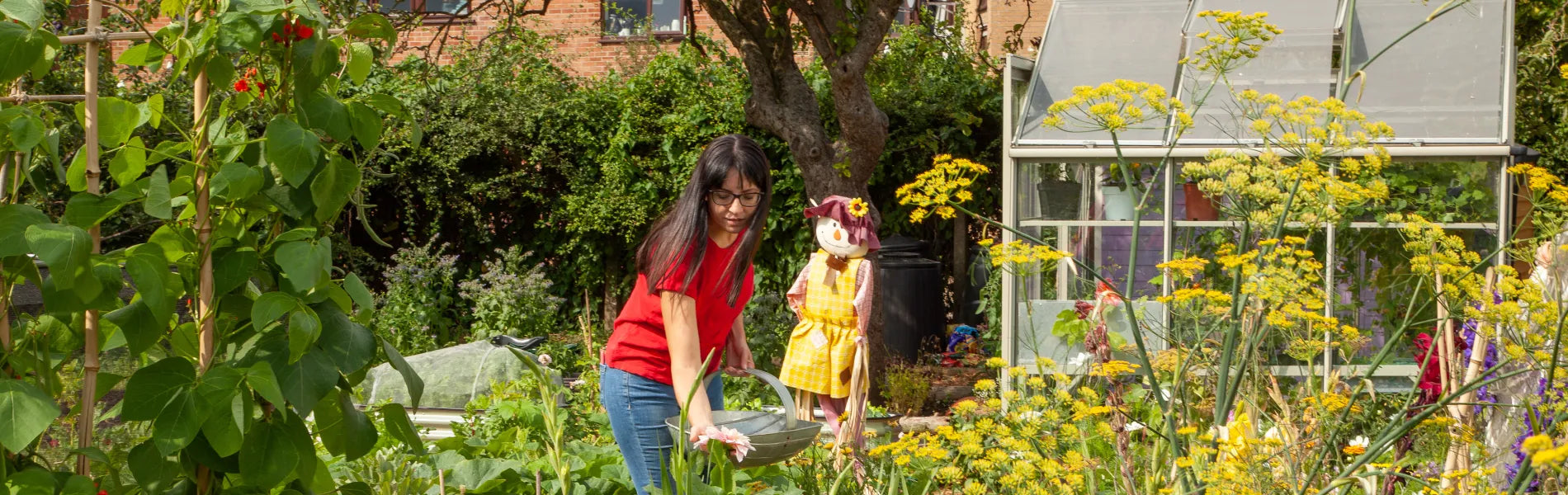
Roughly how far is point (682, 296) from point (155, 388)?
114 centimetres

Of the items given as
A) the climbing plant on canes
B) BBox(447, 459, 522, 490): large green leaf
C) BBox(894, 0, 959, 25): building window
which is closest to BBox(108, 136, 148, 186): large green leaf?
the climbing plant on canes

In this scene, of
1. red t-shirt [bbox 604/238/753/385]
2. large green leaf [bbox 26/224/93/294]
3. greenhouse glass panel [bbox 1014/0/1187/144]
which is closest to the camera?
large green leaf [bbox 26/224/93/294]

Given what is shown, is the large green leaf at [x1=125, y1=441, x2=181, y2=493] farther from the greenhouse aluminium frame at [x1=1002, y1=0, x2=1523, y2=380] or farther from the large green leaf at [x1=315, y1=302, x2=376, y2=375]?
the greenhouse aluminium frame at [x1=1002, y1=0, x2=1523, y2=380]

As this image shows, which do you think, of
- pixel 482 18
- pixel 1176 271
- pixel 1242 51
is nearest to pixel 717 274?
pixel 1176 271

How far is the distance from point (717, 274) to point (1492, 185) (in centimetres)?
424

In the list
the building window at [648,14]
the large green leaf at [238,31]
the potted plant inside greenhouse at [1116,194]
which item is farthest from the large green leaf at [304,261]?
the building window at [648,14]

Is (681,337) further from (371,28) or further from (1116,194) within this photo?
(1116,194)

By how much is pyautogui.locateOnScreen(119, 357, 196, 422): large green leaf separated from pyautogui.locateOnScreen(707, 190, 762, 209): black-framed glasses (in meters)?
1.23

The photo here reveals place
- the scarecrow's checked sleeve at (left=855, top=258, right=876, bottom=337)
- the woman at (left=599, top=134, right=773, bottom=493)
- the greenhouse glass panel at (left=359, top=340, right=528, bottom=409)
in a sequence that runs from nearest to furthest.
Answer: the woman at (left=599, top=134, right=773, bottom=493), the scarecrow's checked sleeve at (left=855, top=258, right=876, bottom=337), the greenhouse glass panel at (left=359, top=340, right=528, bottom=409)

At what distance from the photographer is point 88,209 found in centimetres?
139

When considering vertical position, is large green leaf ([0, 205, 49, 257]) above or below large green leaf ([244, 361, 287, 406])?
above

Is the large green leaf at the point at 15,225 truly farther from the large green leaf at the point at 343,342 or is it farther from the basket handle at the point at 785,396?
the basket handle at the point at 785,396

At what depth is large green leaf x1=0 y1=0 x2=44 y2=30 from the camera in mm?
1354

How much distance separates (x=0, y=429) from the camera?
4.25 ft
